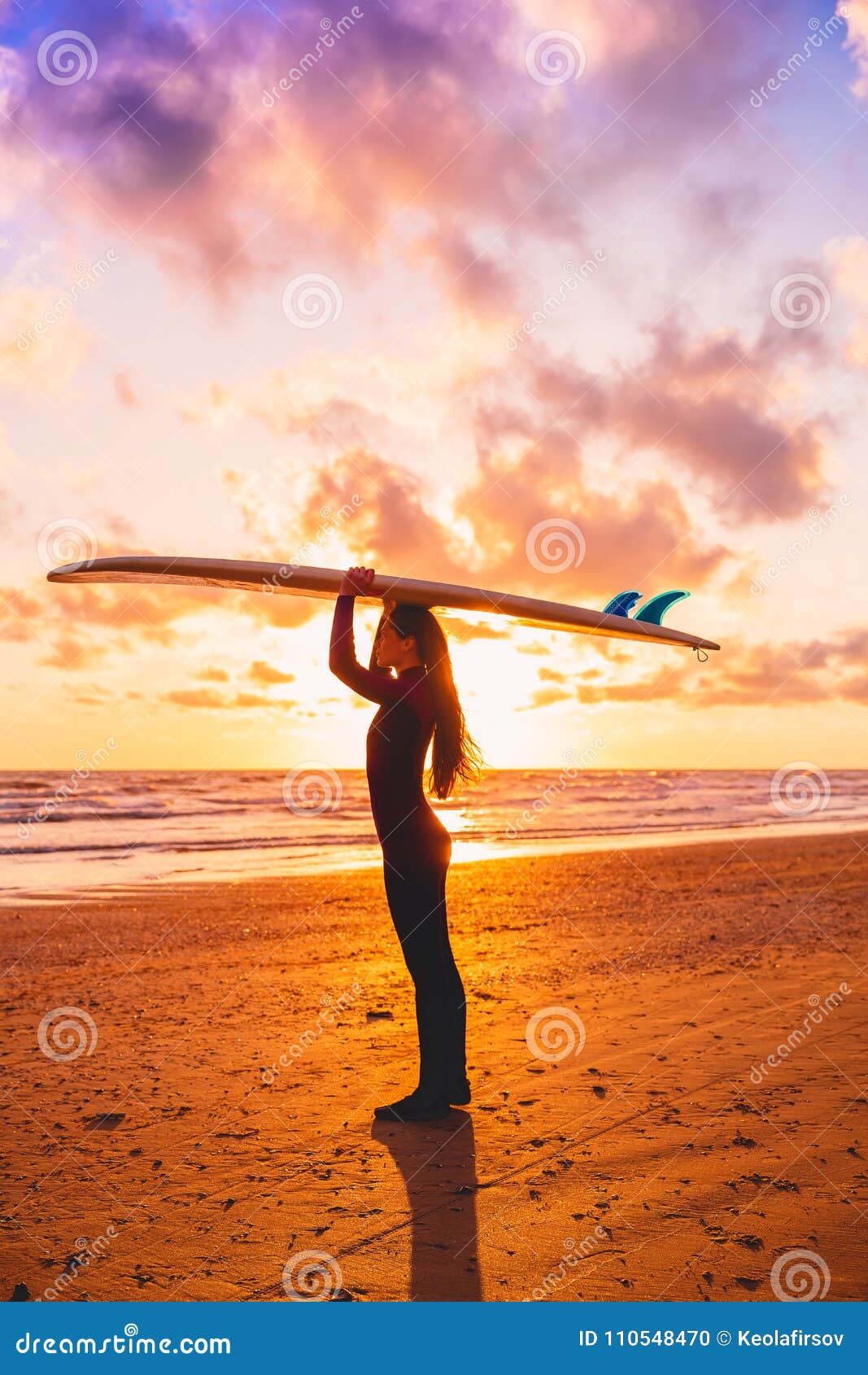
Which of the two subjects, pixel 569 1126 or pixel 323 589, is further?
pixel 323 589

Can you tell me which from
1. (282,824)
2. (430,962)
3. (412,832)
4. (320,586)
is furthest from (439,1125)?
(282,824)

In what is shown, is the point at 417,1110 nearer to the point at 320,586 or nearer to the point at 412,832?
the point at 412,832

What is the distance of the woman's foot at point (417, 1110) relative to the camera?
13.7 feet

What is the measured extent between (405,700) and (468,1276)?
7.22 feet

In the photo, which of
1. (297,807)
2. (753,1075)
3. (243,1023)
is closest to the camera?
(753,1075)

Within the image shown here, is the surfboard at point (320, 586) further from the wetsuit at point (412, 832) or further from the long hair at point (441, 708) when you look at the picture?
the wetsuit at point (412, 832)

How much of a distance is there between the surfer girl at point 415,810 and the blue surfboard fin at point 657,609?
146 centimetres

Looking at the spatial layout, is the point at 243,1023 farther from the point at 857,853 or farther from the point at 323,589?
the point at 857,853

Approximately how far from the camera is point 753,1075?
4.62 meters

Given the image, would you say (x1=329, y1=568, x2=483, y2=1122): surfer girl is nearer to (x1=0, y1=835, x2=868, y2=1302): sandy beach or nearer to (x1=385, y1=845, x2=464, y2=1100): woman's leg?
(x1=385, y1=845, x2=464, y2=1100): woman's leg

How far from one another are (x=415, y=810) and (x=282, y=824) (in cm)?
2098

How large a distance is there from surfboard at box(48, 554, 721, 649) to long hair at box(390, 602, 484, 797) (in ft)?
0.34

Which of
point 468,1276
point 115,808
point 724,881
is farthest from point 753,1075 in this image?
point 115,808

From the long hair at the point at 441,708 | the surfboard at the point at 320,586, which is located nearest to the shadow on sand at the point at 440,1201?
the long hair at the point at 441,708
